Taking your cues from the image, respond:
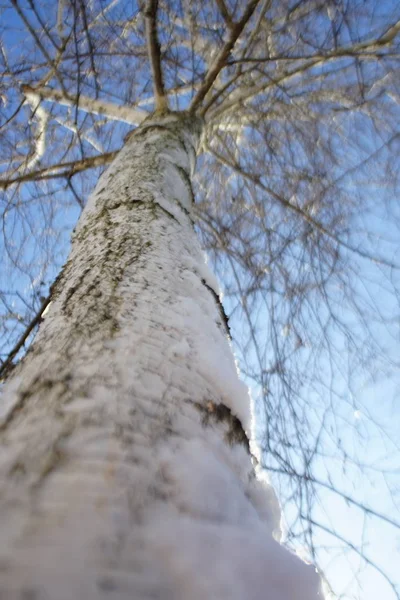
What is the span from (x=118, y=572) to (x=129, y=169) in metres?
1.22

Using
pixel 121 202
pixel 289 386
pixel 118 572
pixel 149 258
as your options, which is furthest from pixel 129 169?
pixel 289 386

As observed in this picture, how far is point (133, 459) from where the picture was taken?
1.49ft

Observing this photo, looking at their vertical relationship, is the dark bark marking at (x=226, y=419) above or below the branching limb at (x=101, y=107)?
below

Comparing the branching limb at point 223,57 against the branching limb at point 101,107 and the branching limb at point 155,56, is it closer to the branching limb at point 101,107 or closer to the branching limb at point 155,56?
the branching limb at point 155,56

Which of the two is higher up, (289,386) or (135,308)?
(289,386)

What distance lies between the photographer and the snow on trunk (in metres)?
0.36

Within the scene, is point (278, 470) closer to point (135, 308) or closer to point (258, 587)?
point (135, 308)

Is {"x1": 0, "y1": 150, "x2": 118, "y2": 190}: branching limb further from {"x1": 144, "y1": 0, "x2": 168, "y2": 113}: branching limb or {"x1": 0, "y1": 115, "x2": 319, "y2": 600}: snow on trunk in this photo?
{"x1": 0, "y1": 115, "x2": 319, "y2": 600}: snow on trunk

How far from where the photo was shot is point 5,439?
0.49 metres

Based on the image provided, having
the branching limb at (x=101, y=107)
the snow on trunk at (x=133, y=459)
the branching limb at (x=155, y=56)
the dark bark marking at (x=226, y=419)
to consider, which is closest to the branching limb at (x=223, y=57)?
the branching limb at (x=155, y=56)

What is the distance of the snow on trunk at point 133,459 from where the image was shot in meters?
0.36

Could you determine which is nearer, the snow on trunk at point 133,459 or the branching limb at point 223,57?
the snow on trunk at point 133,459

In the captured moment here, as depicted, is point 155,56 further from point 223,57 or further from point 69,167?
point 69,167

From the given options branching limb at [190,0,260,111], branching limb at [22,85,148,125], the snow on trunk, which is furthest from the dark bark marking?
branching limb at [22,85,148,125]
